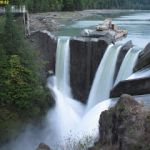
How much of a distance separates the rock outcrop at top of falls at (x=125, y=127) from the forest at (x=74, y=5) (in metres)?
52.8

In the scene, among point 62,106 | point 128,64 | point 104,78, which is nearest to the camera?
point 128,64

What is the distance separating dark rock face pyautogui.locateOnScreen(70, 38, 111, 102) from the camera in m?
36.0

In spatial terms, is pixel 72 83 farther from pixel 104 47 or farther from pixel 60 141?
pixel 60 141

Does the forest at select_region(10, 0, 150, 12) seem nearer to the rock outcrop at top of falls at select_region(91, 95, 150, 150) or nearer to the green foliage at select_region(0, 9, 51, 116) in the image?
the green foliage at select_region(0, 9, 51, 116)

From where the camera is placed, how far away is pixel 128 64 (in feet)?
105

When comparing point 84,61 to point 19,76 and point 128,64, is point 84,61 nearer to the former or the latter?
point 128,64

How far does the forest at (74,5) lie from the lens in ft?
322

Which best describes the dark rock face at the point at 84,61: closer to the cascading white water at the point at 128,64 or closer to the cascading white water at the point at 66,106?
the cascading white water at the point at 66,106

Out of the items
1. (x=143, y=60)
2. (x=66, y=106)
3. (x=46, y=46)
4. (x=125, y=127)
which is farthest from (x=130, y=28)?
(x=125, y=127)

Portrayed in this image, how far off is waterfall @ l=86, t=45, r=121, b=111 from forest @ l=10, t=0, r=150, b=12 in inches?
1449

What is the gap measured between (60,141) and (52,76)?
8463 millimetres

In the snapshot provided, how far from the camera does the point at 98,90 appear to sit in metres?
33.9

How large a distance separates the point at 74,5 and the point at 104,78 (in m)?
84.6

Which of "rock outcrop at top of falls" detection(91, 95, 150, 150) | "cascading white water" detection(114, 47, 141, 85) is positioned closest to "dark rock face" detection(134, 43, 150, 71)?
"cascading white water" detection(114, 47, 141, 85)
